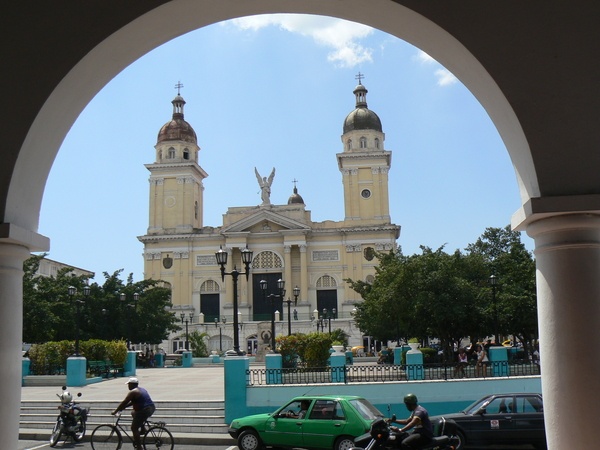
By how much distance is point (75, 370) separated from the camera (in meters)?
24.0

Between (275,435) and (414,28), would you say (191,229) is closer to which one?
(275,435)

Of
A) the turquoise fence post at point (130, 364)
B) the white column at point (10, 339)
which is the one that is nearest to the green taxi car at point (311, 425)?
the white column at point (10, 339)

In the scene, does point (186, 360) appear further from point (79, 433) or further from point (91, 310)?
point (79, 433)

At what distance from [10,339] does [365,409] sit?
784 cm

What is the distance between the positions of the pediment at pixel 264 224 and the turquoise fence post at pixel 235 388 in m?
48.8

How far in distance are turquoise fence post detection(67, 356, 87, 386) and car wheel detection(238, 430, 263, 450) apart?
45.0 ft

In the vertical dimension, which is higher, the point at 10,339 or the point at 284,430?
the point at 10,339

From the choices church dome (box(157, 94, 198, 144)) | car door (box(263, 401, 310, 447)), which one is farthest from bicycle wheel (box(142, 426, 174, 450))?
church dome (box(157, 94, 198, 144))

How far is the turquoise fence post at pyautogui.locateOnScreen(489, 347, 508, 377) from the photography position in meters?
17.7

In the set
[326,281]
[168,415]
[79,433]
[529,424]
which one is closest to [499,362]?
[529,424]

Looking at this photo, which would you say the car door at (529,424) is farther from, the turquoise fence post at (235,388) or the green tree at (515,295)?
the green tree at (515,295)

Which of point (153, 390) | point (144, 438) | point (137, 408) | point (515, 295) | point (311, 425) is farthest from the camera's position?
point (515, 295)

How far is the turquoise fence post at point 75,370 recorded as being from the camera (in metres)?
23.9

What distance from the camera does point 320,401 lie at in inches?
464
